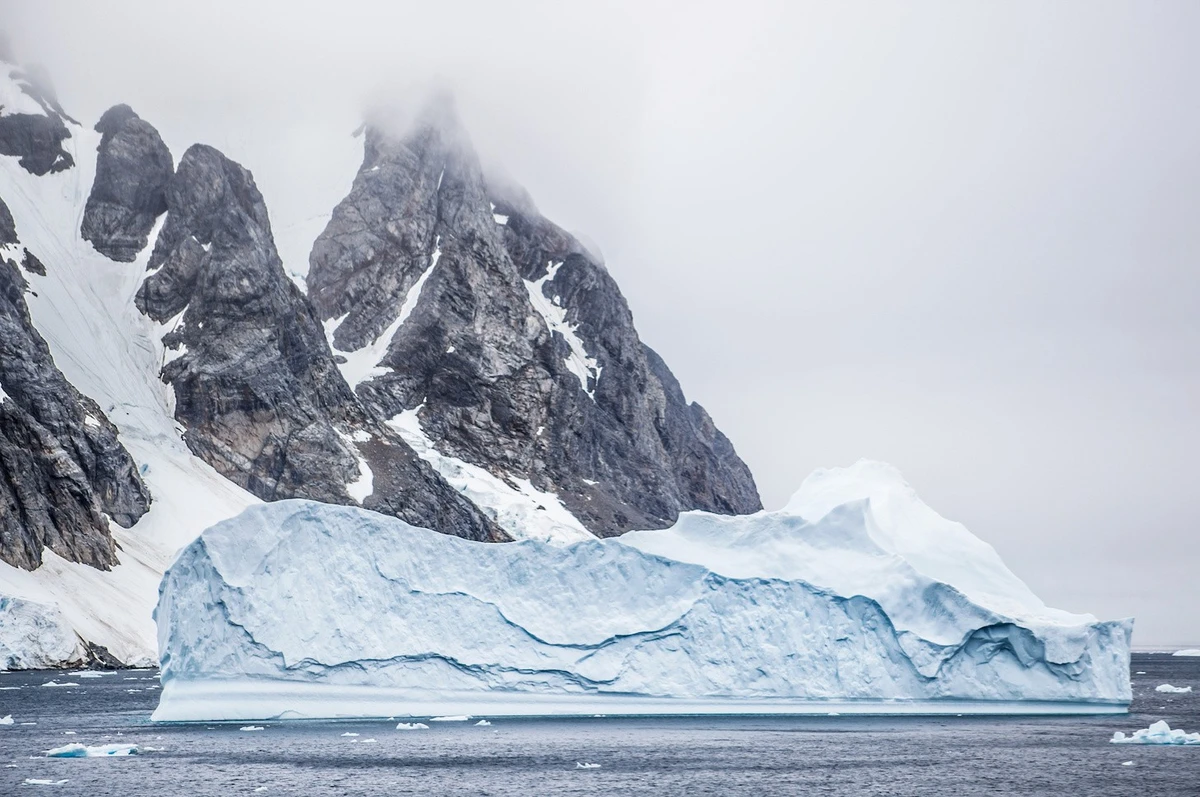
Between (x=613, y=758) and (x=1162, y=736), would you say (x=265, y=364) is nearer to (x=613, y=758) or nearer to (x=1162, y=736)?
(x=613, y=758)

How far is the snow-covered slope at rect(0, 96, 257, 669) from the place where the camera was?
81.1 metres

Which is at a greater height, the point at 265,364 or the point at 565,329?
the point at 565,329

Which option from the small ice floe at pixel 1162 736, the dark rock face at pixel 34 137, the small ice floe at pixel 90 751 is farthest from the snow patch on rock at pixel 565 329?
the small ice floe at pixel 90 751

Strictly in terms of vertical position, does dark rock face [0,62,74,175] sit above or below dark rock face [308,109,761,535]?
above

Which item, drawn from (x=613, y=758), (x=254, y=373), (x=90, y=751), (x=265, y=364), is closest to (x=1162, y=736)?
(x=613, y=758)

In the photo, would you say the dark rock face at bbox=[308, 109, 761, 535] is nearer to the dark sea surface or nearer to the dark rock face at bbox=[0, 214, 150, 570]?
the dark rock face at bbox=[0, 214, 150, 570]

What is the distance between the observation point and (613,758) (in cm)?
3269

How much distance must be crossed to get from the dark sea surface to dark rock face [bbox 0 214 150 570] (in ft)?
153

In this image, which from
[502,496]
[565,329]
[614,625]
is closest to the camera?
[614,625]

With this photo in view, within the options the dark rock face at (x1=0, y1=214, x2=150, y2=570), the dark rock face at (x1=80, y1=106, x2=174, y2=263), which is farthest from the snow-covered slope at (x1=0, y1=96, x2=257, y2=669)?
the dark rock face at (x1=0, y1=214, x2=150, y2=570)

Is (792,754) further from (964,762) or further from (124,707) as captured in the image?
(124,707)

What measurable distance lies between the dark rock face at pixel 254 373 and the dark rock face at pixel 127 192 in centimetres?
248

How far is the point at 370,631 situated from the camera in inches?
1494

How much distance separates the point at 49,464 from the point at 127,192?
46.1 m
